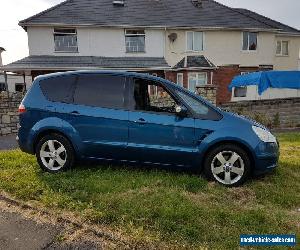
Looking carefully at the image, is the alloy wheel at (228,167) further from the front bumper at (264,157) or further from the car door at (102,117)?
the car door at (102,117)

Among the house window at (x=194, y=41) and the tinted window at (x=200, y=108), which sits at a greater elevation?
the house window at (x=194, y=41)

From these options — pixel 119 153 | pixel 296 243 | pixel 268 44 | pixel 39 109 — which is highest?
pixel 268 44

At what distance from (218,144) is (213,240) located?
209 centimetres

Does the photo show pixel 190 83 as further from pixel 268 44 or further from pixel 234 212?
pixel 234 212

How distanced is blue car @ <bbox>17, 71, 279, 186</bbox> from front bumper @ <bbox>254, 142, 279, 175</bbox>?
16 millimetres

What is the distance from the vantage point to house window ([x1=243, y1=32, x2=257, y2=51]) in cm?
2578

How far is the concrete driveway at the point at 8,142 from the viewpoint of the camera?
9272 mm

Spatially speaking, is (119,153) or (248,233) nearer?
(248,233)

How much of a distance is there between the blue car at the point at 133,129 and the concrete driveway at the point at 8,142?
414cm

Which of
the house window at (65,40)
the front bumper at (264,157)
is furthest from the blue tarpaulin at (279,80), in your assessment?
the house window at (65,40)

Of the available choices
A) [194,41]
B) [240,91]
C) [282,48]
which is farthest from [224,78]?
[282,48]

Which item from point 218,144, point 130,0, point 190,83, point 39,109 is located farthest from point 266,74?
point 130,0

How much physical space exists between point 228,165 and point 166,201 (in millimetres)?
1444

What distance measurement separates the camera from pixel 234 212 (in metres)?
4.03
